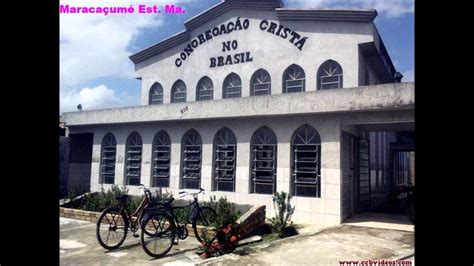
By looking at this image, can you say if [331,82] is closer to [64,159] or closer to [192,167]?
[192,167]

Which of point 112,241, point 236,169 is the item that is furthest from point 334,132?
point 112,241

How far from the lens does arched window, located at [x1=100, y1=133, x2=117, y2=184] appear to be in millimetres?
15243

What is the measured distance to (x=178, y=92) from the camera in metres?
17.0

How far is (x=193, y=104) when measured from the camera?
12508 mm

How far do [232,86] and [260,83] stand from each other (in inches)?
59.1

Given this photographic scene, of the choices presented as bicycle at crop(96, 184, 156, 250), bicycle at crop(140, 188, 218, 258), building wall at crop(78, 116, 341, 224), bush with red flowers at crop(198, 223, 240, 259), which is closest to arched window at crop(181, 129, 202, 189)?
building wall at crop(78, 116, 341, 224)

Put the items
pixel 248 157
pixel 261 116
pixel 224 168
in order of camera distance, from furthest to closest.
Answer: pixel 224 168 → pixel 248 157 → pixel 261 116

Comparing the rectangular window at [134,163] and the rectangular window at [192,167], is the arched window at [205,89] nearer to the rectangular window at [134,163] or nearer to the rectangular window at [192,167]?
the rectangular window at [192,167]

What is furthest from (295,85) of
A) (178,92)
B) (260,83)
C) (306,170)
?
(178,92)

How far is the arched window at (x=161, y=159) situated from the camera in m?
13.5

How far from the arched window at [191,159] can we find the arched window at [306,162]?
3890mm

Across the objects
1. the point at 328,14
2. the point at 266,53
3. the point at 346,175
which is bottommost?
the point at 346,175

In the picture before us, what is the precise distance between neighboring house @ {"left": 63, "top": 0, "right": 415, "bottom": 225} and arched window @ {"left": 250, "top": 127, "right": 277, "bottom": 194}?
4 cm
